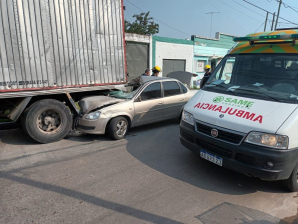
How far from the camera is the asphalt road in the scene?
300 centimetres

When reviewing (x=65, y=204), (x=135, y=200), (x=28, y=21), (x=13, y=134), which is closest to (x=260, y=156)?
(x=135, y=200)

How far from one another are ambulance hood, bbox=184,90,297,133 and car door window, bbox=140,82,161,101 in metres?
2.32

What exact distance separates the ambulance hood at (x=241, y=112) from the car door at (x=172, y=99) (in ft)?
8.73

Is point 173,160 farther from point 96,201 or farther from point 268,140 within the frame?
point 268,140

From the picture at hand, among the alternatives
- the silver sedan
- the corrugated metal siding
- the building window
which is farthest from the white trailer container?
the building window

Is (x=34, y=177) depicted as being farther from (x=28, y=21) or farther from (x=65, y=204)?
(x=28, y=21)

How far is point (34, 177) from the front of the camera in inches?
154

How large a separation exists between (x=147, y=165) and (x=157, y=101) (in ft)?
8.26

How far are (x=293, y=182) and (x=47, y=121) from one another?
5165mm

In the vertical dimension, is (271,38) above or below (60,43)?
below

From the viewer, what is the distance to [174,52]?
15.1m

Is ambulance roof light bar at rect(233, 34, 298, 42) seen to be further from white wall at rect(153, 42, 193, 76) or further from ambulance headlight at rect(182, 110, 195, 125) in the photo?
white wall at rect(153, 42, 193, 76)

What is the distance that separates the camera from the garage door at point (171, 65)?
48.1 ft

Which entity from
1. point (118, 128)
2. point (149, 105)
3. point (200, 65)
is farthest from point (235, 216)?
point (200, 65)
